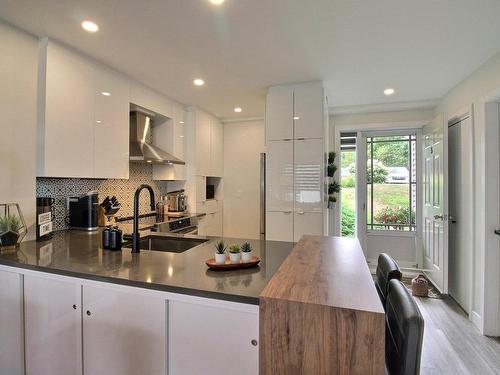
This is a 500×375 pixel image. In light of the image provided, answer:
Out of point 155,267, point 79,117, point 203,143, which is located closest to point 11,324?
point 155,267

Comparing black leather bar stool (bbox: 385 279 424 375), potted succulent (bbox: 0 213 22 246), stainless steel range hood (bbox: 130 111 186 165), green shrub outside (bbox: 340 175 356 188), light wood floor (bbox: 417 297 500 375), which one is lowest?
light wood floor (bbox: 417 297 500 375)

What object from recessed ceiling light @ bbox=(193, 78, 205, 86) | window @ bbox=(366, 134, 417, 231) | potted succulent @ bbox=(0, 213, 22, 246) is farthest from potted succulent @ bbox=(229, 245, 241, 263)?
window @ bbox=(366, 134, 417, 231)

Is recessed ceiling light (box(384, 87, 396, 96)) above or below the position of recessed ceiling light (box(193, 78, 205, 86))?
above

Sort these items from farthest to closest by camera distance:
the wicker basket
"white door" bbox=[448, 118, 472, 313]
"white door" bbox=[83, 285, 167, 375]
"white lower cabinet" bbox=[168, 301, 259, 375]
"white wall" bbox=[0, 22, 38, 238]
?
the wicker basket, "white door" bbox=[448, 118, 472, 313], "white wall" bbox=[0, 22, 38, 238], "white door" bbox=[83, 285, 167, 375], "white lower cabinet" bbox=[168, 301, 259, 375]

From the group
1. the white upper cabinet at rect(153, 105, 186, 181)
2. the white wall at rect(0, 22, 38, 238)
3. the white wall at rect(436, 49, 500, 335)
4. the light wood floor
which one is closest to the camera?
the white wall at rect(0, 22, 38, 238)

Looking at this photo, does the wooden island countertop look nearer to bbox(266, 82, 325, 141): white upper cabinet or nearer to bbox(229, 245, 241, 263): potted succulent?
bbox(229, 245, 241, 263): potted succulent

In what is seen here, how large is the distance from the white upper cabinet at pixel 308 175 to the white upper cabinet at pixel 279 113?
20 centimetres

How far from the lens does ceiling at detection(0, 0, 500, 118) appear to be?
5.66 ft

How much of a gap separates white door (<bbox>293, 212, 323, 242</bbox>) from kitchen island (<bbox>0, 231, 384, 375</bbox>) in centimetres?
131

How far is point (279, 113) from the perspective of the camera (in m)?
3.04

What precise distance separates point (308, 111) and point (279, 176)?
75 cm

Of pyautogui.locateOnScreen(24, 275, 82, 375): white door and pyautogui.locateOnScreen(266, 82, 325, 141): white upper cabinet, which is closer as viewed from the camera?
pyautogui.locateOnScreen(24, 275, 82, 375): white door

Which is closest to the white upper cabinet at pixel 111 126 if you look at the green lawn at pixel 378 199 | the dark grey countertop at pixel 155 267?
the dark grey countertop at pixel 155 267

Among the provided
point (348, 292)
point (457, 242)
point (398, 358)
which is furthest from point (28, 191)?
point (457, 242)
